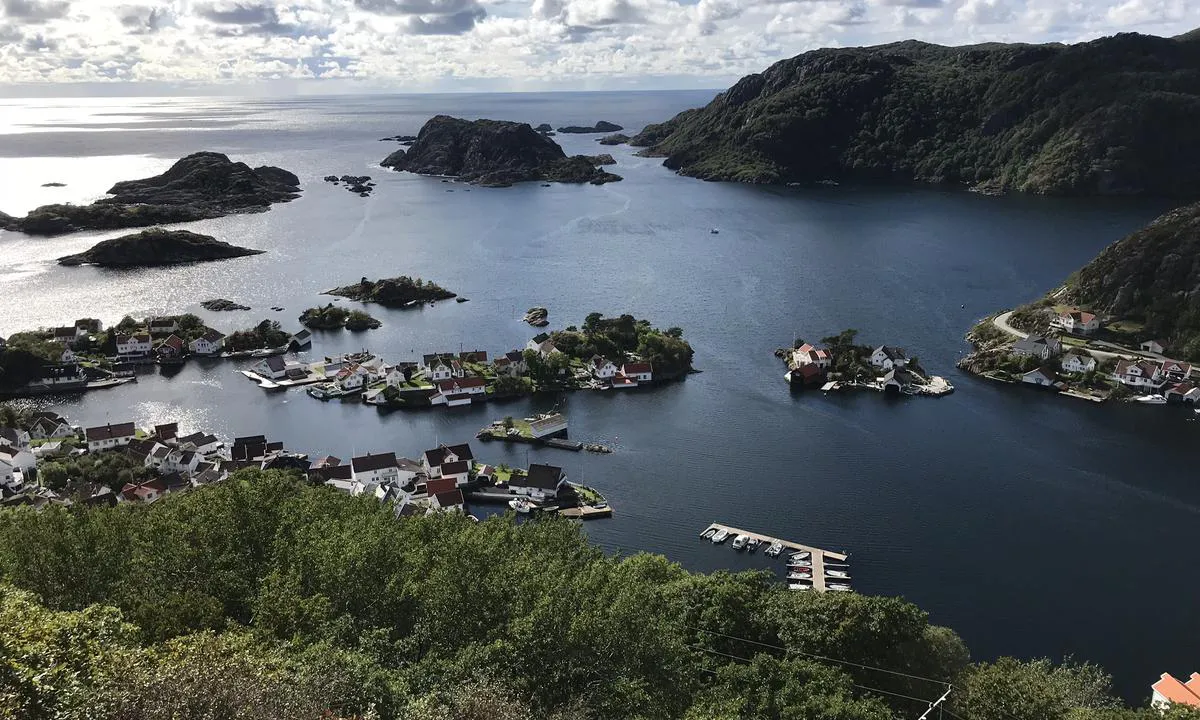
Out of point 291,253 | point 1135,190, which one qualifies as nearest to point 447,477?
point 291,253

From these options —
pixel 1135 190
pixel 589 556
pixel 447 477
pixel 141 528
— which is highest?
pixel 1135 190

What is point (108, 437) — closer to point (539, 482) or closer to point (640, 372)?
point (539, 482)

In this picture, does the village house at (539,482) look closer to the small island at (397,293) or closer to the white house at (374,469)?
the white house at (374,469)

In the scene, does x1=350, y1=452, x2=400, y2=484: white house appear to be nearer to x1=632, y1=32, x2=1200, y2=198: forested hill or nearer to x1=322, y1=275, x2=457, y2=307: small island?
x1=322, y1=275, x2=457, y2=307: small island

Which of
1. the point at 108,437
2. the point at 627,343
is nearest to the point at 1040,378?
the point at 627,343

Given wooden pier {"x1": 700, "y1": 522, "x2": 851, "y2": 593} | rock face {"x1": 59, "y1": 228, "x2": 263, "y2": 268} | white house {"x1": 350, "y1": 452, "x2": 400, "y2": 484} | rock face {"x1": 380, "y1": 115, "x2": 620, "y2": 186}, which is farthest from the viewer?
rock face {"x1": 380, "y1": 115, "x2": 620, "y2": 186}

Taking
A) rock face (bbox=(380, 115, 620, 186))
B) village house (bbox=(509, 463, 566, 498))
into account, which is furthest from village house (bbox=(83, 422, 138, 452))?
rock face (bbox=(380, 115, 620, 186))

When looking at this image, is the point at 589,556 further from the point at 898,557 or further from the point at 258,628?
the point at 898,557
